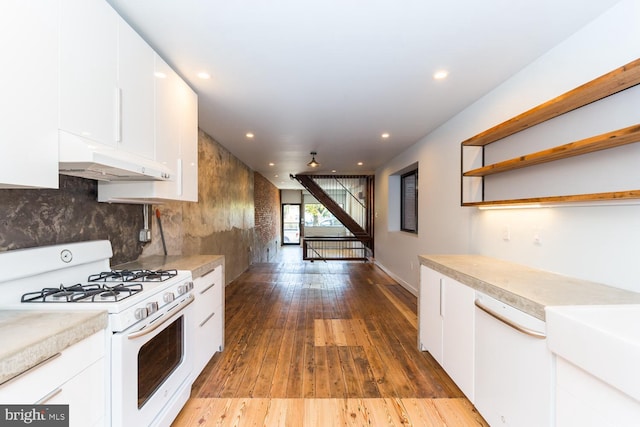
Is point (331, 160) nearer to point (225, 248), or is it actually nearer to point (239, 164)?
point (239, 164)

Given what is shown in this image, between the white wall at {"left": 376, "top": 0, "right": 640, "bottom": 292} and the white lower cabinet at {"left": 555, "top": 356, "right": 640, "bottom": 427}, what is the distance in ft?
2.47

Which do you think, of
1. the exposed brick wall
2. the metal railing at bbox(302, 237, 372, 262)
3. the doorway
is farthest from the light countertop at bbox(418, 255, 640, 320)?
the doorway

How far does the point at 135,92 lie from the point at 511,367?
2655mm

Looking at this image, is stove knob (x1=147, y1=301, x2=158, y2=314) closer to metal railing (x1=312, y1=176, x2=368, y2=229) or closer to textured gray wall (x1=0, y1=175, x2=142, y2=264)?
textured gray wall (x1=0, y1=175, x2=142, y2=264)

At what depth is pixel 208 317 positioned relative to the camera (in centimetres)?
226

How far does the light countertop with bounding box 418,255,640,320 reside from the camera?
132 centimetres

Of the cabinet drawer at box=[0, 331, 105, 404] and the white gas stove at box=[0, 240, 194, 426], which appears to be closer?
the cabinet drawer at box=[0, 331, 105, 404]

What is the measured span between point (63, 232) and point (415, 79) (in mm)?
2749

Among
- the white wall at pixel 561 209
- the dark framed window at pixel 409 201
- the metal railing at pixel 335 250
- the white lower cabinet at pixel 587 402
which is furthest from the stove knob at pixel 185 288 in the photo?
the metal railing at pixel 335 250

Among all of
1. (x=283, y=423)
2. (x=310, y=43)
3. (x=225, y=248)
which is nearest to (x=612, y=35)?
(x=310, y=43)

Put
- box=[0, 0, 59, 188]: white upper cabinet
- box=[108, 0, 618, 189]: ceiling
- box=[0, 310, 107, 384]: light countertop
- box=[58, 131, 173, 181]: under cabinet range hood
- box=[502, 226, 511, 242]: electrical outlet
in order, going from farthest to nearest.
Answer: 1. box=[502, 226, 511, 242]: electrical outlet
2. box=[108, 0, 618, 189]: ceiling
3. box=[58, 131, 173, 181]: under cabinet range hood
4. box=[0, 0, 59, 188]: white upper cabinet
5. box=[0, 310, 107, 384]: light countertop

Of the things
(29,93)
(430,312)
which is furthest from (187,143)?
(430,312)

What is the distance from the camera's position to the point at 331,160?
5797 mm

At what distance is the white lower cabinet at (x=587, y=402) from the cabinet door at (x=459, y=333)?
63 centimetres
